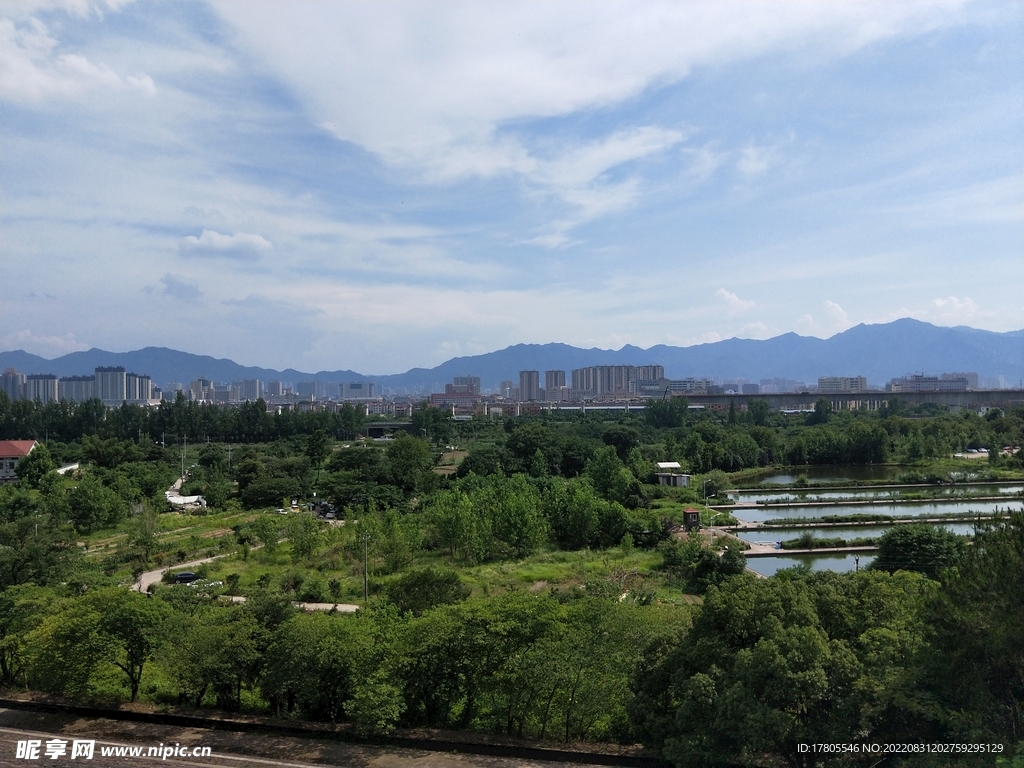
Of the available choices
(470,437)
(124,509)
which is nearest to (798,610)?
(124,509)

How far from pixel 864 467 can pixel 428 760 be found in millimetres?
30465

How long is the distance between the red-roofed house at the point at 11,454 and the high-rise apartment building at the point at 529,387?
9808 cm

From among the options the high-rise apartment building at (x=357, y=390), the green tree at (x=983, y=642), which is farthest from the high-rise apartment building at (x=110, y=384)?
the green tree at (x=983, y=642)

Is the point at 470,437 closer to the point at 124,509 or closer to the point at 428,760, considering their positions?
the point at 124,509

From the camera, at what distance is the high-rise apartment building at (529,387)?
124188mm

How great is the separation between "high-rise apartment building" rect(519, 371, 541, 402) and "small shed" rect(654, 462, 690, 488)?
9652cm

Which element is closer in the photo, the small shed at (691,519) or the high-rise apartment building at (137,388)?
the small shed at (691,519)

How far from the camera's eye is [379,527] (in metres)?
15.8

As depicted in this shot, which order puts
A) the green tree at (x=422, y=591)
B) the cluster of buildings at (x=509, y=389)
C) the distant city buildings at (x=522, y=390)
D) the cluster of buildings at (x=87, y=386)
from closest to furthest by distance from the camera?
the green tree at (x=422, y=591) → the distant city buildings at (x=522, y=390) → the cluster of buildings at (x=509, y=389) → the cluster of buildings at (x=87, y=386)

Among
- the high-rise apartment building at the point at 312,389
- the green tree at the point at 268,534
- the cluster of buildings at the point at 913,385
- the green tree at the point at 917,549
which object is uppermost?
the cluster of buildings at the point at 913,385

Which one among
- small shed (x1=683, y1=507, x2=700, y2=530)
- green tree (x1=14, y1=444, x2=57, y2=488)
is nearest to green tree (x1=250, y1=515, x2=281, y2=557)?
small shed (x1=683, y1=507, x2=700, y2=530)

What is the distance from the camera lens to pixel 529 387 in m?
125

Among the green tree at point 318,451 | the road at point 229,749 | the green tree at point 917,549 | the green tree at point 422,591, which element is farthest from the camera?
the green tree at point 318,451

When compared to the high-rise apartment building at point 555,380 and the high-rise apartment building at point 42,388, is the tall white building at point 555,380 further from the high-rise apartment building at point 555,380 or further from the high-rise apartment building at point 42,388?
the high-rise apartment building at point 42,388
